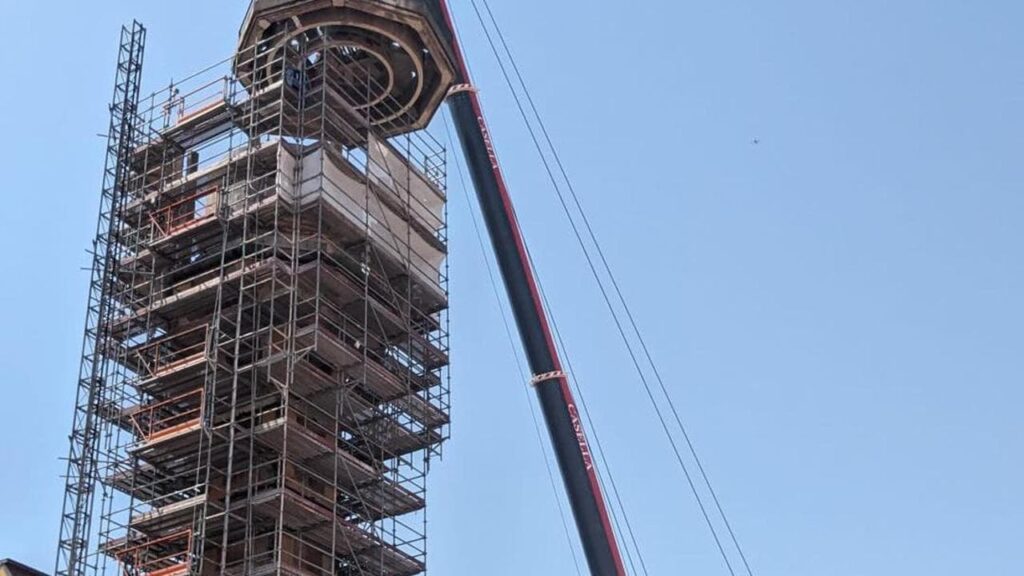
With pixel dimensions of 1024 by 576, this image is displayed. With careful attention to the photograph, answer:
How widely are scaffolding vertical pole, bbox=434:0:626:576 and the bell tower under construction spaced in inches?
127

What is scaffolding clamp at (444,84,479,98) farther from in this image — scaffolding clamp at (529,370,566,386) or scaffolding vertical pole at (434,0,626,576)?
scaffolding clamp at (529,370,566,386)

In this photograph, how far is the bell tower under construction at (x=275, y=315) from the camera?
2013 inches

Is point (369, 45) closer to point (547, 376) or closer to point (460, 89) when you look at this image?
point (460, 89)

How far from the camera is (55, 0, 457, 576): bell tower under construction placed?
2013 inches

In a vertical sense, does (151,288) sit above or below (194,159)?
below

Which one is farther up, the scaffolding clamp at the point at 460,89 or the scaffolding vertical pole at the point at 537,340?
the scaffolding clamp at the point at 460,89

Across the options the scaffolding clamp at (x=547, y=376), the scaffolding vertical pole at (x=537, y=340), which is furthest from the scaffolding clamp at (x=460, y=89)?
the scaffolding clamp at (x=547, y=376)

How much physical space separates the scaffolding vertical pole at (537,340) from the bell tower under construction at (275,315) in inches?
127

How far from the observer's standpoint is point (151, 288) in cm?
5588

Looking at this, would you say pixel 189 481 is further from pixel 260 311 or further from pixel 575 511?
pixel 575 511

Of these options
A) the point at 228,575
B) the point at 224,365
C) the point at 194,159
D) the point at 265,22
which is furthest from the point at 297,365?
the point at 265,22

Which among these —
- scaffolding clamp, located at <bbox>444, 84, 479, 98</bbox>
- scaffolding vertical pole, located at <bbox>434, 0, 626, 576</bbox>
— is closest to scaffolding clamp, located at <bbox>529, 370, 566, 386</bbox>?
scaffolding vertical pole, located at <bbox>434, 0, 626, 576</bbox>

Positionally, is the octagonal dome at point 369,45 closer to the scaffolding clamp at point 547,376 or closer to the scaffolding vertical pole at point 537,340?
the scaffolding vertical pole at point 537,340

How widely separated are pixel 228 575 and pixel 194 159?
16810 millimetres
